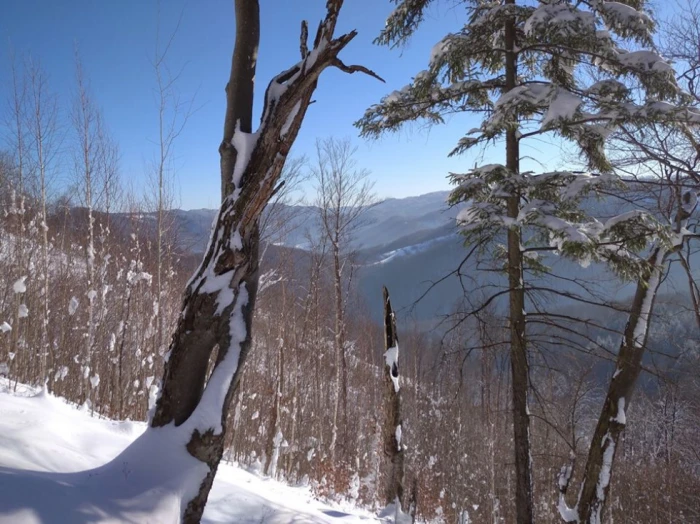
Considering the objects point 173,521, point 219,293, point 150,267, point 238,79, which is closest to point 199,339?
point 219,293

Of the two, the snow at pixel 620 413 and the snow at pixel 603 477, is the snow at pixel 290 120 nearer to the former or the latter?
the snow at pixel 620 413

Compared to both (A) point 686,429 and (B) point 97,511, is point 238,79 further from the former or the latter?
(A) point 686,429

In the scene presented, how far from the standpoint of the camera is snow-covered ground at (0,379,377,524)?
1851mm

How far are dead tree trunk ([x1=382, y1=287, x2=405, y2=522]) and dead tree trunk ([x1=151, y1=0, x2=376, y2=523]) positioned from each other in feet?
7.83

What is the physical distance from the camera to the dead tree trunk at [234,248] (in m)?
2.55

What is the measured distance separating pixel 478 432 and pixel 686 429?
11.0 m

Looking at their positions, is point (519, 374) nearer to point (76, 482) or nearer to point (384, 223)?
point (76, 482)

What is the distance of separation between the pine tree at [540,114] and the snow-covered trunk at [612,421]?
75.7 inches

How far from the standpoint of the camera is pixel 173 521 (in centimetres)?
213

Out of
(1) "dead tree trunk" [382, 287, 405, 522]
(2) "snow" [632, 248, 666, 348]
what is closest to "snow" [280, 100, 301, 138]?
(1) "dead tree trunk" [382, 287, 405, 522]

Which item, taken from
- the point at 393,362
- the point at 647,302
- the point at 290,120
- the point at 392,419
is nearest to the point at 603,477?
the point at 647,302

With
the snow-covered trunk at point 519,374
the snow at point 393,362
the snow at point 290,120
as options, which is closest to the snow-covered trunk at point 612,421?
the snow-covered trunk at point 519,374

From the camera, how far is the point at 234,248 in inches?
107

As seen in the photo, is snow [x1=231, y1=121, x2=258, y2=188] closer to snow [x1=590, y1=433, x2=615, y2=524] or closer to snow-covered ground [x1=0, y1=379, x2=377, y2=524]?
snow-covered ground [x1=0, y1=379, x2=377, y2=524]
